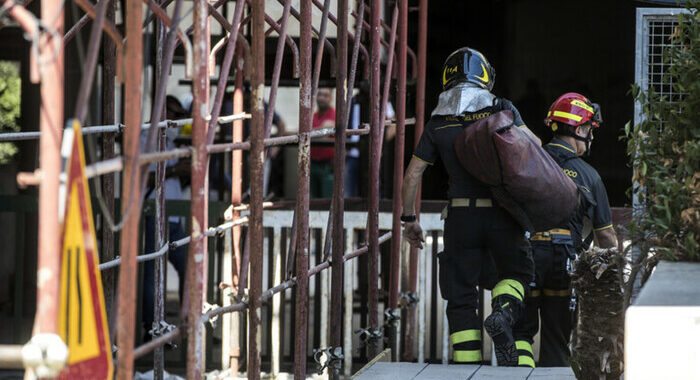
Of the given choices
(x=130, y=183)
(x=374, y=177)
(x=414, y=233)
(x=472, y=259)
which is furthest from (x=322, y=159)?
(x=130, y=183)

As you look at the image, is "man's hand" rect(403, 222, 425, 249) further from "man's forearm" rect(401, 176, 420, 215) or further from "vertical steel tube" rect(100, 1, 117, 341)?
"vertical steel tube" rect(100, 1, 117, 341)

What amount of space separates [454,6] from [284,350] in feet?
9.38

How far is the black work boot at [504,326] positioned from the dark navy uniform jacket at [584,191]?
A: 87 cm

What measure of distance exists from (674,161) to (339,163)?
204 cm

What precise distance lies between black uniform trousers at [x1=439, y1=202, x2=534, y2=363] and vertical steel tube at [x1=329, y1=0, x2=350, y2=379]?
1.94ft

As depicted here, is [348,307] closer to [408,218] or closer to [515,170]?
[408,218]

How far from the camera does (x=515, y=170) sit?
5613mm

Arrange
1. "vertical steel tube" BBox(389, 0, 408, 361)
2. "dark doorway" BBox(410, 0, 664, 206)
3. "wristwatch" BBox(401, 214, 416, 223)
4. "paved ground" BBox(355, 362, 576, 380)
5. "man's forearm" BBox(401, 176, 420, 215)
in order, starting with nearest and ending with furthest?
"paved ground" BBox(355, 362, 576, 380) < "man's forearm" BBox(401, 176, 420, 215) < "wristwatch" BBox(401, 214, 416, 223) < "vertical steel tube" BBox(389, 0, 408, 361) < "dark doorway" BBox(410, 0, 664, 206)

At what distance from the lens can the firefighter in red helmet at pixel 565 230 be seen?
21.2 feet

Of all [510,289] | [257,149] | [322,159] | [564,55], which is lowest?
[510,289]

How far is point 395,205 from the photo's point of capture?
702 cm

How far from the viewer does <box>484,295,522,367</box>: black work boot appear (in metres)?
5.66

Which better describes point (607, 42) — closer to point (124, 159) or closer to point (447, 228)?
point (447, 228)

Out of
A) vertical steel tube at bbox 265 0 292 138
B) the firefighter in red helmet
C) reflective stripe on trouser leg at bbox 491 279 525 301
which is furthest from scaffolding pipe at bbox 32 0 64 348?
the firefighter in red helmet
